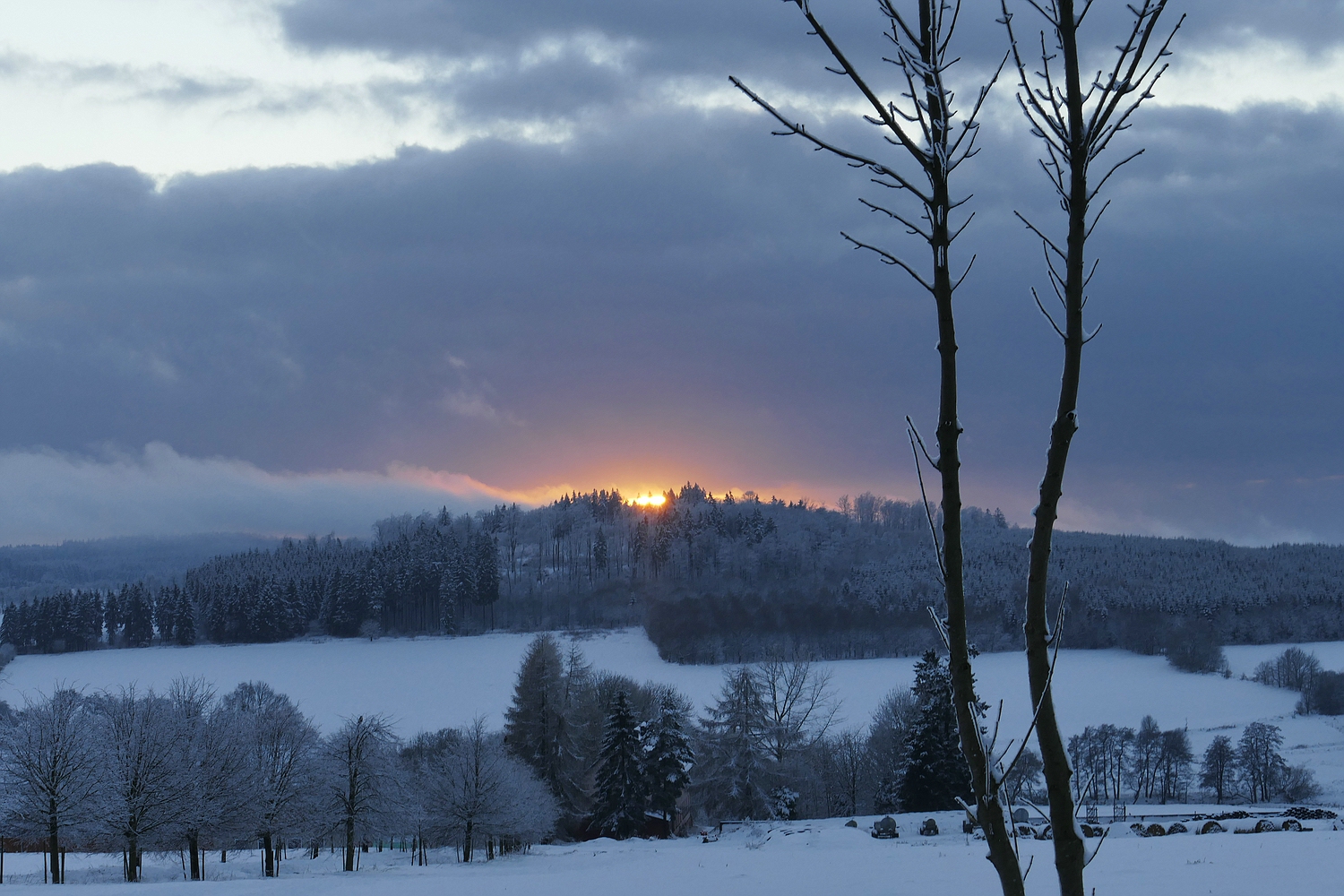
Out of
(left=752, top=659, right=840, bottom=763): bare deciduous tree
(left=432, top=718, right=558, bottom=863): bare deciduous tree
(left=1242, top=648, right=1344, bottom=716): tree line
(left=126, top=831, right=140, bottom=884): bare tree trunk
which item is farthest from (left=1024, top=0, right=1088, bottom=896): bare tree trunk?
(left=1242, top=648, right=1344, bottom=716): tree line

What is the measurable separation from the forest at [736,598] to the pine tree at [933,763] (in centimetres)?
6013

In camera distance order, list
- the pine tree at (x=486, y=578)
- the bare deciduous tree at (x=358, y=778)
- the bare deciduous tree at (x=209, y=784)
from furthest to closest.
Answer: the pine tree at (x=486, y=578)
the bare deciduous tree at (x=358, y=778)
the bare deciduous tree at (x=209, y=784)

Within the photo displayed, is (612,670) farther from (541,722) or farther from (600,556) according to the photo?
(600,556)

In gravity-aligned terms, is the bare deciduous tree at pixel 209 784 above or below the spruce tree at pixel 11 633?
above

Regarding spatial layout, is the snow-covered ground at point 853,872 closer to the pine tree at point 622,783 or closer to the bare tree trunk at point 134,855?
the bare tree trunk at point 134,855

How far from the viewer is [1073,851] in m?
2.27

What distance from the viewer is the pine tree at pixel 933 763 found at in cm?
4034

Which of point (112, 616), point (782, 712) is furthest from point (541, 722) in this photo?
point (112, 616)

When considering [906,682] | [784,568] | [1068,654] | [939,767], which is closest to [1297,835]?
[939,767]

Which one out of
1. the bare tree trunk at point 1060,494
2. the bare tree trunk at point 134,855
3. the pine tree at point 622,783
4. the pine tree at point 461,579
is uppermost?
the bare tree trunk at point 1060,494

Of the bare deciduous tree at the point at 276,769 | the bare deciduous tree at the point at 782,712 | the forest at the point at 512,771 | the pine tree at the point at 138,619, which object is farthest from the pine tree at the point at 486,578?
the bare deciduous tree at the point at 276,769

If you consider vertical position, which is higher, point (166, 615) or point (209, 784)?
point (209, 784)

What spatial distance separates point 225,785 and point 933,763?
28569 millimetres

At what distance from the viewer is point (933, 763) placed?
40.5m
